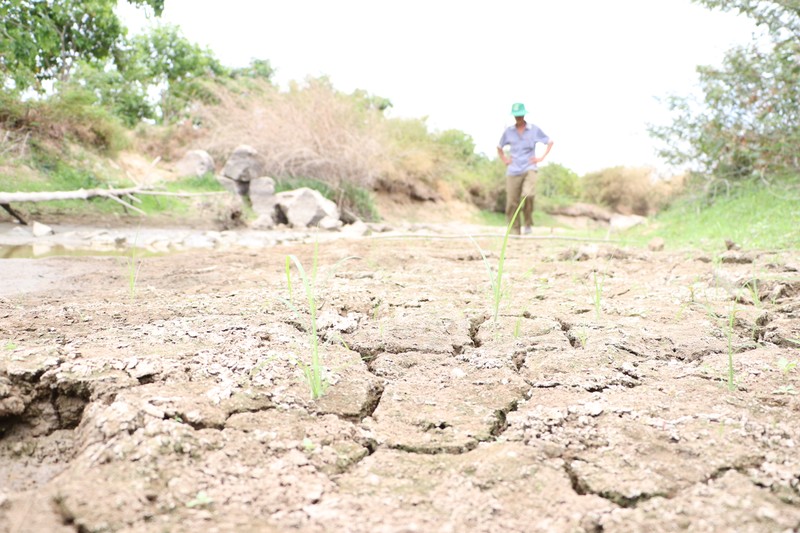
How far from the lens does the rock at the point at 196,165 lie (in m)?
11.5

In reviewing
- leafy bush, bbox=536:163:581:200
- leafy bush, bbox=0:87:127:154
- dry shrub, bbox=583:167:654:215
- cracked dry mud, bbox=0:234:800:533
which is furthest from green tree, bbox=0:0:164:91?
dry shrub, bbox=583:167:654:215

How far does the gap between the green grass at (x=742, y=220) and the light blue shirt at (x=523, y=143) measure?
1798 millimetres

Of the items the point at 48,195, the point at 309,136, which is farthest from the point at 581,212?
the point at 48,195

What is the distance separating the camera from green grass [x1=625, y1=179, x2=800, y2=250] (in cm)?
415

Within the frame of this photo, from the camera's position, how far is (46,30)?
606 cm

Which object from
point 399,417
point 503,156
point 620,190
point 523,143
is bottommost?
point 399,417

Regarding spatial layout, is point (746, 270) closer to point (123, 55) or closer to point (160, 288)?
point (160, 288)

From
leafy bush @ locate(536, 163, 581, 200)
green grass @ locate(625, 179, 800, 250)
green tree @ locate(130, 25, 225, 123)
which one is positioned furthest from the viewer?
green tree @ locate(130, 25, 225, 123)

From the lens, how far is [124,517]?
2.67 ft

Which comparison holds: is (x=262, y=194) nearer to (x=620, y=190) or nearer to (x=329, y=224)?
(x=329, y=224)

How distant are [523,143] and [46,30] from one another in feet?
18.9

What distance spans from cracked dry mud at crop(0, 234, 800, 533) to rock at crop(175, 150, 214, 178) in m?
9.89

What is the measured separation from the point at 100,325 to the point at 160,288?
0.88 metres

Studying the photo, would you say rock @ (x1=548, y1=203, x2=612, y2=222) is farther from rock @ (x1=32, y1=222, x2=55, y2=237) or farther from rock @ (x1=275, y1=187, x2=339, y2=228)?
rock @ (x1=32, y1=222, x2=55, y2=237)
